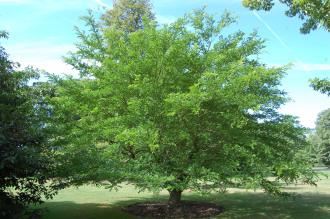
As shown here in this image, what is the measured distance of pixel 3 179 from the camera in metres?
9.12

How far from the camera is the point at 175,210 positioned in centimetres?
1417

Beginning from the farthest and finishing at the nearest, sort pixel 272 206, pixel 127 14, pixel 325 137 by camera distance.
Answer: pixel 325 137 < pixel 127 14 < pixel 272 206

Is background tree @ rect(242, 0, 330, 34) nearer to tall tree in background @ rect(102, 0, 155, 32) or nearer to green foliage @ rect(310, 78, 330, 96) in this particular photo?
green foliage @ rect(310, 78, 330, 96)

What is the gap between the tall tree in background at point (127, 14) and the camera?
31.2m

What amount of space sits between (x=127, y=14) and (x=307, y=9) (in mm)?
22784

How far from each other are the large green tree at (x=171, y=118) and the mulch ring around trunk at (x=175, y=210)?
6.26 feet

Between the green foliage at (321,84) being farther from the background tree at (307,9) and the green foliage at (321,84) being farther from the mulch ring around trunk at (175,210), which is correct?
the mulch ring around trunk at (175,210)

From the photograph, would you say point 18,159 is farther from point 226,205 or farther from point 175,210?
point 226,205

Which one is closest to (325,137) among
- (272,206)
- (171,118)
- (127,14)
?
(127,14)

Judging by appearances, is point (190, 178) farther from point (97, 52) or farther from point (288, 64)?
point (97, 52)

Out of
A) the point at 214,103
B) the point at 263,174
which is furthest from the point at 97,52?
the point at 263,174

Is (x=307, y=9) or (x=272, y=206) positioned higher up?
(x=307, y=9)

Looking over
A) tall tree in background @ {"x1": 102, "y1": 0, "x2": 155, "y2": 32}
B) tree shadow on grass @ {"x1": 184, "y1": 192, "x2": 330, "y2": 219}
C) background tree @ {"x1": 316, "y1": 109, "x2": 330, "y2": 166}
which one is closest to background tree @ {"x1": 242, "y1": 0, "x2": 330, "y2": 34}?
tree shadow on grass @ {"x1": 184, "y1": 192, "x2": 330, "y2": 219}

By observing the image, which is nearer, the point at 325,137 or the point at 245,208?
the point at 245,208
